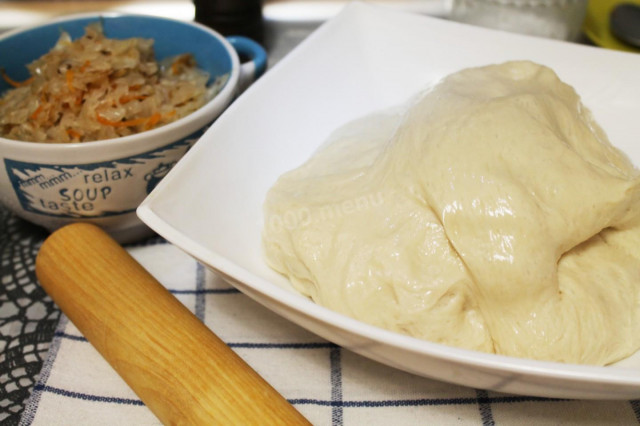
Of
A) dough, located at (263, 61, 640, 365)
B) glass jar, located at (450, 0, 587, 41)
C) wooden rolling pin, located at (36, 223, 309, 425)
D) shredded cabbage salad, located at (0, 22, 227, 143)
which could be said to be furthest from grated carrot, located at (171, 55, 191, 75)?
glass jar, located at (450, 0, 587, 41)

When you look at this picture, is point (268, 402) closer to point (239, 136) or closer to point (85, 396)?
point (85, 396)

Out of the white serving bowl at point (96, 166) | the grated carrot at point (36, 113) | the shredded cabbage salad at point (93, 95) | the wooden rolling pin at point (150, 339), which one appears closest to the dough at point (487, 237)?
the wooden rolling pin at point (150, 339)

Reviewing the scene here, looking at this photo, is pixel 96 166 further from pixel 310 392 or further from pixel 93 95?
pixel 310 392

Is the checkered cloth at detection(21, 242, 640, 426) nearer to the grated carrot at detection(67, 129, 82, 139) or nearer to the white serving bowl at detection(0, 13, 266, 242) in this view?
the white serving bowl at detection(0, 13, 266, 242)

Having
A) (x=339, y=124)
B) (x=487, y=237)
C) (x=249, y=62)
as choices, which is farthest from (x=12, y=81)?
(x=487, y=237)

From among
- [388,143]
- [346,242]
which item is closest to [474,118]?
[388,143]

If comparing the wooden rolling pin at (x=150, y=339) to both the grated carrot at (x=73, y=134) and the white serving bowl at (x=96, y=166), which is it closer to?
the white serving bowl at (x=96, y=166)
